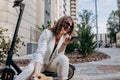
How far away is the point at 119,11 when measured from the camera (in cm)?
8594

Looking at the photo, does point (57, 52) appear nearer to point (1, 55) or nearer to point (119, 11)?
point (1, 55)

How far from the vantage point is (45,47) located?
3338 mm

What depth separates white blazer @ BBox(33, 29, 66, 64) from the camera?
129 inches

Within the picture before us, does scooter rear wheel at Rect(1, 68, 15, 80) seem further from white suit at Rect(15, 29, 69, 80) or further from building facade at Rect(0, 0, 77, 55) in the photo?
building facade at Rect(0, 0, 77, 55)

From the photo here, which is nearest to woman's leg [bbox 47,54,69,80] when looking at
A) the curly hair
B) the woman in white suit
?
the woman in white suit

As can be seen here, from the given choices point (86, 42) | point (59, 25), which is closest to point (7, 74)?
point (59, 25)

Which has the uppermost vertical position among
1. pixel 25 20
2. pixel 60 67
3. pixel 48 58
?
pixel 25 20

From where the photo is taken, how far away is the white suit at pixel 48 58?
3.18 meters

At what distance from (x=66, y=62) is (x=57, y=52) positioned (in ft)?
0.58

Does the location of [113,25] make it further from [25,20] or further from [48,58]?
[48,58]

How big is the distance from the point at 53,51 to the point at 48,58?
102 millimetres

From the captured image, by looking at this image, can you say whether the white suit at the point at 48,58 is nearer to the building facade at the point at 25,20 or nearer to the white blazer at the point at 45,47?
the white blazer at the point at 45,47

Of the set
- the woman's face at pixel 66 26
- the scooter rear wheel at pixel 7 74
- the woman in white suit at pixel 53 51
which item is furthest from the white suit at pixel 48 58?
the scooter rear wheel at pixel 7 74

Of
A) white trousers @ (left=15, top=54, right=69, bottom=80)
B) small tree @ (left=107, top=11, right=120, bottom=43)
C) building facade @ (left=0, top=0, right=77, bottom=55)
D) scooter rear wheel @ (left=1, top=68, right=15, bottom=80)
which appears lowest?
scooter rear wheel @ (left=1, top=68, right=15, bottom=80)
